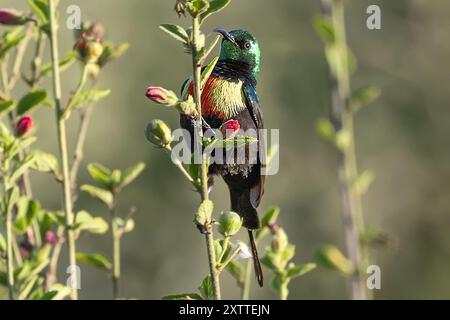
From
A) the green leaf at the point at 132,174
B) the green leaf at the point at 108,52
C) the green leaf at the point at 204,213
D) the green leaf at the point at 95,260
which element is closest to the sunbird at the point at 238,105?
the green leaf at the point at 132,174

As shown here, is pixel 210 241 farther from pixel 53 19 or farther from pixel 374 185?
pixel 374 185

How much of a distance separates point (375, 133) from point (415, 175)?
45cm

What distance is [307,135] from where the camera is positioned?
22.5 ft

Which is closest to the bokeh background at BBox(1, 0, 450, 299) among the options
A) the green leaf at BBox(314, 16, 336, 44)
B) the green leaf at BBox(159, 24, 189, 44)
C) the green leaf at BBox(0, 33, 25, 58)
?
the green leaf at BBox(314, 16, 336, 44)

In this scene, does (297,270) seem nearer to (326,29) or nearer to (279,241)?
(279,241)

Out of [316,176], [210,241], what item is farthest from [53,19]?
A: [316,176]

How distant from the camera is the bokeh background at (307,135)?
646 cm

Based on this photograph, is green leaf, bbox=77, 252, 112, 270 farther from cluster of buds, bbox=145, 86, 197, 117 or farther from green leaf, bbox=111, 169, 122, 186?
cluster of buds, bbox=145, 86, 197, 117

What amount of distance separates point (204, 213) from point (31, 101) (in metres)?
0.78

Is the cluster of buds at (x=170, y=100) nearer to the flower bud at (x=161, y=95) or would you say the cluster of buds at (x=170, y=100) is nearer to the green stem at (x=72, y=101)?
the flower bud at (x=161, y=95)

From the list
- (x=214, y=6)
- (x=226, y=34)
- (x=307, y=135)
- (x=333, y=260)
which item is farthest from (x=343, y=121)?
(x=307, y=135)

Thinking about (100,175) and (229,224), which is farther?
(100,175)

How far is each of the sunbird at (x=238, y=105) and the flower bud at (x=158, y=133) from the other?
0.59 metres

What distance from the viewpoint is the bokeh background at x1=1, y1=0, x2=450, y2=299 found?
6.46 m
